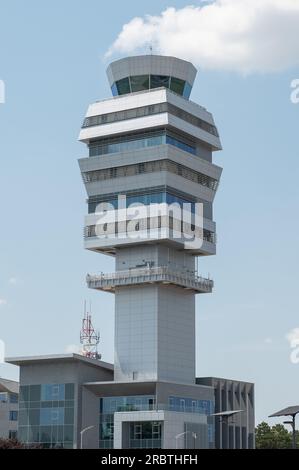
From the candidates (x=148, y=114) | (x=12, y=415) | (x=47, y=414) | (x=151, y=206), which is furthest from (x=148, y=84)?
(x=12, y=415)

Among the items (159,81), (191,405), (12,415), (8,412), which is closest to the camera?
(191,405)

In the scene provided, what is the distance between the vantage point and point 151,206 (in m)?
124

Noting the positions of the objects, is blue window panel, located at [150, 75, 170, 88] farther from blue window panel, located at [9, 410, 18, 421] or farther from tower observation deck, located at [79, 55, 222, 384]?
blue window panel, located at [9, 410, 18, 421]

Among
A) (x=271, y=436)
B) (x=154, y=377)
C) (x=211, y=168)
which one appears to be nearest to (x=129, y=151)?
(x=211, y=168)

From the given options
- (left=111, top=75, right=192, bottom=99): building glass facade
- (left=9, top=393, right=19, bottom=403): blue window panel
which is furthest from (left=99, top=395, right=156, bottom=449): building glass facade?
(left=9, top=393, right=19, bottom=403): blue window panel

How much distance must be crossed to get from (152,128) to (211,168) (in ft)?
43.6

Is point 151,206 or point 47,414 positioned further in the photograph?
point 151,206

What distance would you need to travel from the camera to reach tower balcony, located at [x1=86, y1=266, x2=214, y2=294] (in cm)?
12100

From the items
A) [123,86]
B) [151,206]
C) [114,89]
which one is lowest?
[151,206]

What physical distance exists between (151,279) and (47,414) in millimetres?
24444

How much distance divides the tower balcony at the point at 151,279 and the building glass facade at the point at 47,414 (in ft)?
53.6

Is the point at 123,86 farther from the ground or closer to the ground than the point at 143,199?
farther from the ground

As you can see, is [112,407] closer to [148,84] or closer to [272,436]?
[148,84]
